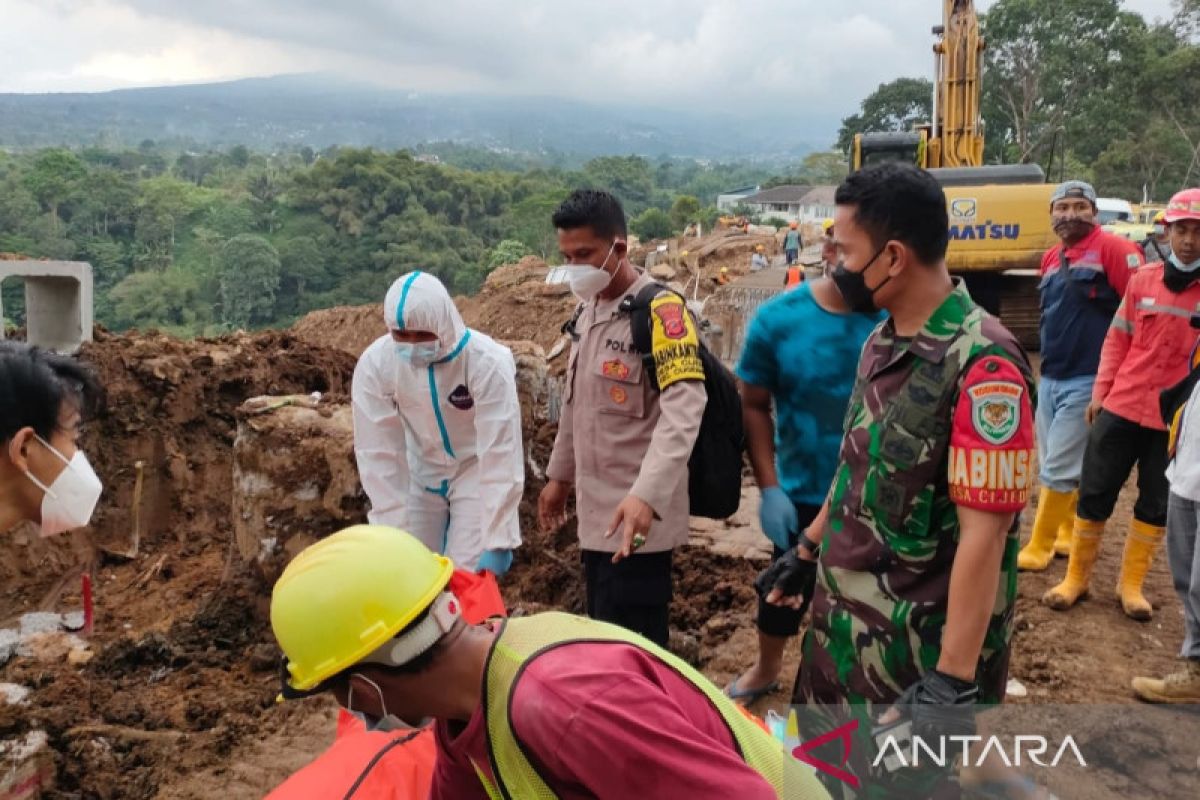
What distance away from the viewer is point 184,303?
4094cm

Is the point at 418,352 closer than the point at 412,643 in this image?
No

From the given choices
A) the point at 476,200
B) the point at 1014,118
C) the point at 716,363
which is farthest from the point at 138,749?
the point at 476,200

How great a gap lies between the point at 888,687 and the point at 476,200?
56.3 metres

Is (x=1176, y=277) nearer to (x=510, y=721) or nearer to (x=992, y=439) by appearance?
(x=992, y=439)

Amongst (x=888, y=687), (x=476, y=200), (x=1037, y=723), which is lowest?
(x=1037, y=723)

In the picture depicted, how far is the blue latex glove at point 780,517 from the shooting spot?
2791mm

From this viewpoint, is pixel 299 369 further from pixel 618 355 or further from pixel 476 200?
pixel 476 200

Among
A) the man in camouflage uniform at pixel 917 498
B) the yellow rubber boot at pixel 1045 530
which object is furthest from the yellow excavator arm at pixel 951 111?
the man in camouflage uniform at pixel 917 498

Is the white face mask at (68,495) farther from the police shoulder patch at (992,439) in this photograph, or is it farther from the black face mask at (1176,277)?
the black face mask at (1176,277)

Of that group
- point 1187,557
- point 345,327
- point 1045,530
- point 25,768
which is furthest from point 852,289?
A: point 345,327

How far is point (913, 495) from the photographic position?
1.82m

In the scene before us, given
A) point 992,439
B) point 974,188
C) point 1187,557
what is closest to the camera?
point 992,439

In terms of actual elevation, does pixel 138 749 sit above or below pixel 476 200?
below

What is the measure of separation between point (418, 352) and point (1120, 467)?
2914 mm
